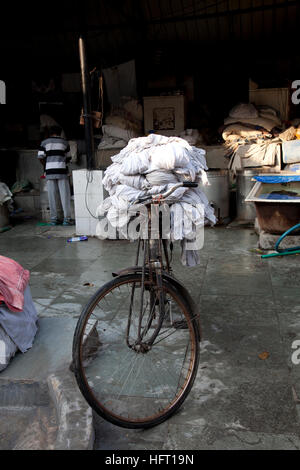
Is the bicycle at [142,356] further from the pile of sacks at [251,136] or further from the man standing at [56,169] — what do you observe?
the pile of sacks at [251,136]

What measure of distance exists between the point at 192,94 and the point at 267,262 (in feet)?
23.9

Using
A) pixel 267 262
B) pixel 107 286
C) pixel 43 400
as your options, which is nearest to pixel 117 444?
pixel 43 400

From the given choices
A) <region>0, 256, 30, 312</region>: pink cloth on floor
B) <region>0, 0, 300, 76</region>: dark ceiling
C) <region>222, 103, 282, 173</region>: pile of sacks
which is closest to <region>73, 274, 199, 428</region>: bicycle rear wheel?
<region>0, 256, 30, 312</region>: pink cloth on floor

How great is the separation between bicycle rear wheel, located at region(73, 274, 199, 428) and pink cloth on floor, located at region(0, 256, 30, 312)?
2.04 ft

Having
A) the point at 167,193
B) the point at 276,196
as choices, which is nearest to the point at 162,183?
the point at 167,193

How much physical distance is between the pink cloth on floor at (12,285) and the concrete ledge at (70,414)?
0.72 m

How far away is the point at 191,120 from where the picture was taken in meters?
12.6

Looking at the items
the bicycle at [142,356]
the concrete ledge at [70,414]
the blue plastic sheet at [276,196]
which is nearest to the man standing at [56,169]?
the blue plastic sheet at [276,196]

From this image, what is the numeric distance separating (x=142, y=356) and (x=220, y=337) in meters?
0.86

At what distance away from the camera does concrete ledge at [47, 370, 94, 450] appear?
273cm

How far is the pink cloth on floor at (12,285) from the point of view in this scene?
3732 millimetres

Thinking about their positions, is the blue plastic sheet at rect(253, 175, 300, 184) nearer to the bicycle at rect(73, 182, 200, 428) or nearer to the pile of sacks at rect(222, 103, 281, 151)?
the pile of sacks at rect(222, 103, 281, 151)

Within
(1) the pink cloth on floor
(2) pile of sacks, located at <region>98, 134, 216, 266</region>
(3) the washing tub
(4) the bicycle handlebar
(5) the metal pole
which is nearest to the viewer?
(4) the bicycle handlebar

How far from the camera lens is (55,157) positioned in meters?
9.66
